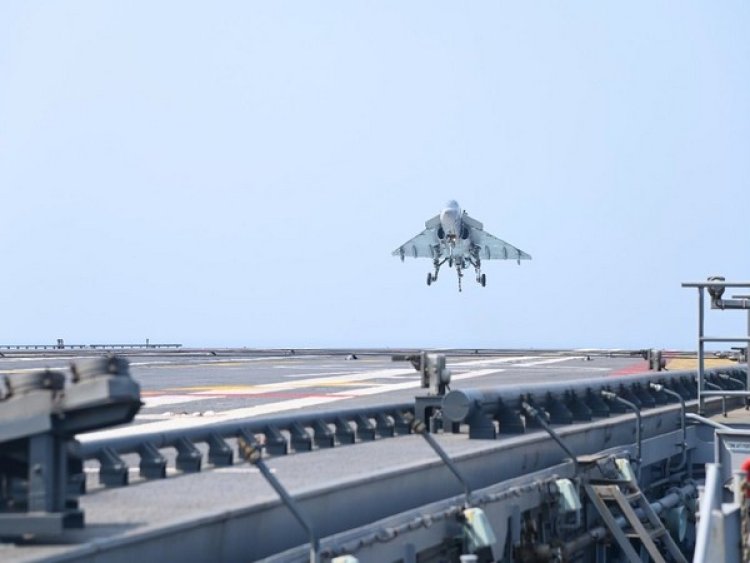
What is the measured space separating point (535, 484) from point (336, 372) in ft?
81.6

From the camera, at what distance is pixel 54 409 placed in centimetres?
754

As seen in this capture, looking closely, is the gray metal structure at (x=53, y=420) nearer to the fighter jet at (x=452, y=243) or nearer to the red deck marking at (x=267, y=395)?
the red deck marking at (x=267, y=395)

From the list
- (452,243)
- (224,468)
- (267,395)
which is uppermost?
(452,243)

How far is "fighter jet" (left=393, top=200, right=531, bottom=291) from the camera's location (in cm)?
7194

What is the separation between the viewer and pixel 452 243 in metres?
72.4

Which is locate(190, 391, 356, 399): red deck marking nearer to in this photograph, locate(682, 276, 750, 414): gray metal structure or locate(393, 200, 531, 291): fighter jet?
locate(682, 276, 750, 414): gray metal structure

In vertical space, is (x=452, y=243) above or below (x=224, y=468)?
above

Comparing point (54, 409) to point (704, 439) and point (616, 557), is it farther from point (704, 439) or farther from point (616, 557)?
point (704, 439)

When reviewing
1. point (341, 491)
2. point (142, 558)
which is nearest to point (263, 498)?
point (341, 491)

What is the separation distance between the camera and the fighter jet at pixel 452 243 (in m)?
71.9

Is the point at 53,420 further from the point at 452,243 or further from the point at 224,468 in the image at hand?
the point at 452,243

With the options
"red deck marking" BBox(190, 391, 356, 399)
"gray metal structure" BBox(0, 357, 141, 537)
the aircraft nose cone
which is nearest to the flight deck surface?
"red deck marking" BBox(190, 391, 356, 399)

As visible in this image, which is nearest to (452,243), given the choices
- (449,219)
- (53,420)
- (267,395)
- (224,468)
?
(449,219)

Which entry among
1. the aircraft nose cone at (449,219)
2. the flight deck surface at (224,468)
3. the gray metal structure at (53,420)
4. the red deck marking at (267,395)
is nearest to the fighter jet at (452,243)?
the aircraft nose cone at (449,219)
